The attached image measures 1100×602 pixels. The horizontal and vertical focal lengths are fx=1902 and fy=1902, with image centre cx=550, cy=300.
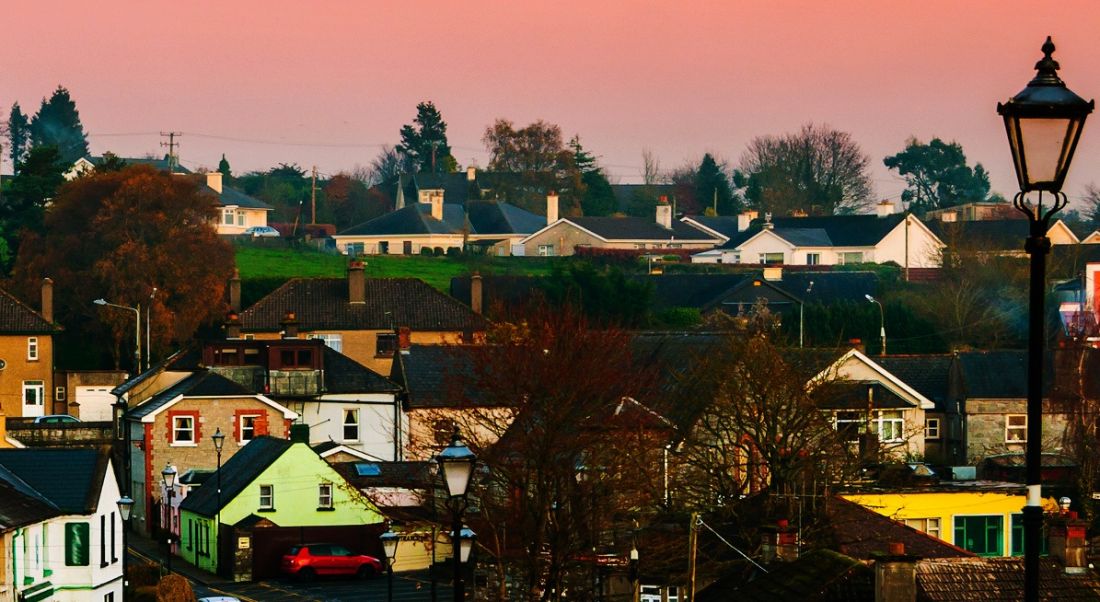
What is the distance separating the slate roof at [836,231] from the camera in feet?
428

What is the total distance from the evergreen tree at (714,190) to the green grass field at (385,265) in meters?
50.9

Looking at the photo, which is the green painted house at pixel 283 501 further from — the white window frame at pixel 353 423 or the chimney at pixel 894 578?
the chimney at pixel 894 578

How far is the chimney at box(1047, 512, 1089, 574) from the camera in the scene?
26.4m

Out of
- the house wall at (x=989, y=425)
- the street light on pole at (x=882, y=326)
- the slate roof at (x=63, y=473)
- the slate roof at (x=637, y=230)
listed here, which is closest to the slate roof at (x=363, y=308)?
the street light on pole at (x=882, y=326)

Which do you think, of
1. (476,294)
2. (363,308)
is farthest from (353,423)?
(476,294)

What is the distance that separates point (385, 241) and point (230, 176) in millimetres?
54972

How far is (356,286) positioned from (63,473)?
48986 mm

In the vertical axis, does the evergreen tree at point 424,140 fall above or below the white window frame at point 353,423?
above

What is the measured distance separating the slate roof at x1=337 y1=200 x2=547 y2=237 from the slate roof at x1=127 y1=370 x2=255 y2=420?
68.3 meters

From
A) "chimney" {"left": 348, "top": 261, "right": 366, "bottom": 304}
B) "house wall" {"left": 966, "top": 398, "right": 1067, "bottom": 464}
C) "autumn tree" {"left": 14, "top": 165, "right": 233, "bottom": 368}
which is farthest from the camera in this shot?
"autumn tree" {"left": 14, "top": 165, "right": 233, "bottom": 368}

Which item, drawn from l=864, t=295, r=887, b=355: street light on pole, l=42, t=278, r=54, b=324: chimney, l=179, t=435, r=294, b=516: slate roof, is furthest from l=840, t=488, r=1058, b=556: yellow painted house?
l=42, t=278, r=54, b=324: chimney

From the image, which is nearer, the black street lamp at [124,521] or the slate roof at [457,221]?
the black street lamp at [124,521]

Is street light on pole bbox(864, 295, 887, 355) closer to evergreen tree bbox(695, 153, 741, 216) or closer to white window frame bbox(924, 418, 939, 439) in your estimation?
white window frame bbox(924, 418, 939, 439)

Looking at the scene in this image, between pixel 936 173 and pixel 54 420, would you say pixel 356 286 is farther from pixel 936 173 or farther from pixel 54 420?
pixel 936 173
